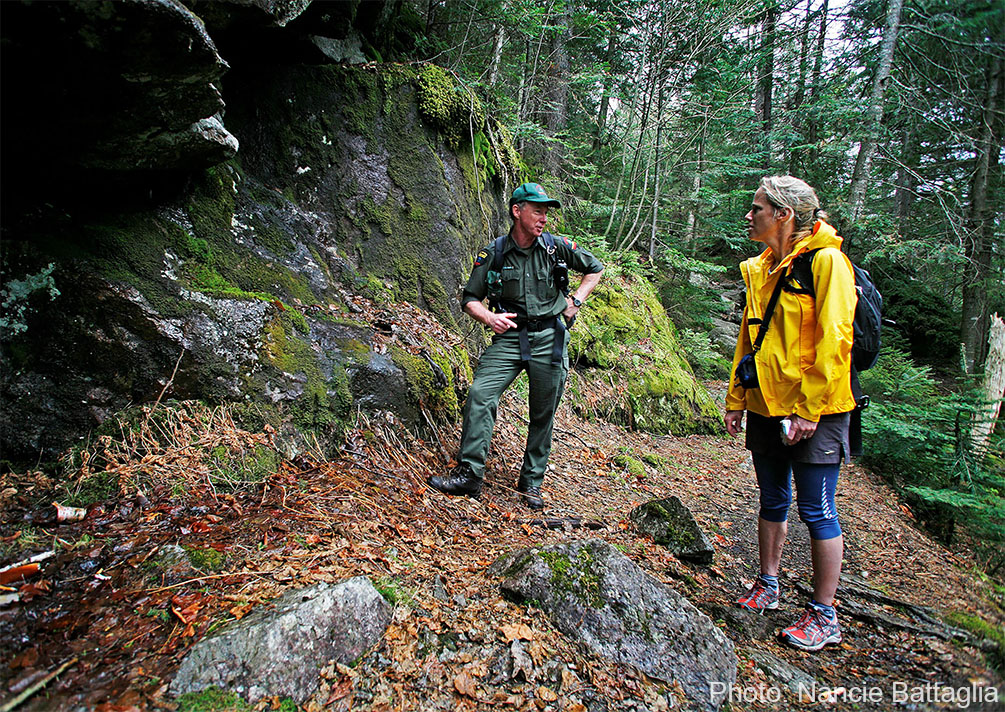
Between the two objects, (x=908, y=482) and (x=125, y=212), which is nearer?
(x=125, y=212)

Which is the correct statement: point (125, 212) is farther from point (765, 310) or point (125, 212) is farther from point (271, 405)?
point (765, 310)

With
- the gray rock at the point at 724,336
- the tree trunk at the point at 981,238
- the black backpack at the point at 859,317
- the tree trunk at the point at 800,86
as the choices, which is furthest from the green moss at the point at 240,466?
the tree trunk at the point at 800,86

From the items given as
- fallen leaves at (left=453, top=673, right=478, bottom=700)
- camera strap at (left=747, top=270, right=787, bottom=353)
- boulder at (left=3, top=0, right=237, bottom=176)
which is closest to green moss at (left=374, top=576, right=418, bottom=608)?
fallen leaves at (left=453, top=673, right=478, bottom=700)

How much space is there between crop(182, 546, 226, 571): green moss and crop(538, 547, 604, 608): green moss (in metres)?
1.72

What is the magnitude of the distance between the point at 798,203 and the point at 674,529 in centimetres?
270

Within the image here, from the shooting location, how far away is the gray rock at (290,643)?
186 centimetres

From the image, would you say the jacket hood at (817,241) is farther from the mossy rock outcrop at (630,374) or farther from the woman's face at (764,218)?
the mossy rock outcrop at (630,374)

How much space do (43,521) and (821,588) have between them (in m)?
4.36

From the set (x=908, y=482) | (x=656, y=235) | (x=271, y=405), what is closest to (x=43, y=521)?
(x=271, y=405)

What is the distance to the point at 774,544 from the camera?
3391 mm

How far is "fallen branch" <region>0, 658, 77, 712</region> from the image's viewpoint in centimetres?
153

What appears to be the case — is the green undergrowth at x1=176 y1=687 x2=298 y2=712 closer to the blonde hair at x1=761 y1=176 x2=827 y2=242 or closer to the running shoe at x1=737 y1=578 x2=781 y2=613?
the running shoe at x1=737 y1=578 x2=781 y2=613

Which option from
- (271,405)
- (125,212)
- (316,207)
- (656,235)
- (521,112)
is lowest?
(271,405)

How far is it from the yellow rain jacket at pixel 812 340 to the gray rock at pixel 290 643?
104 inches
